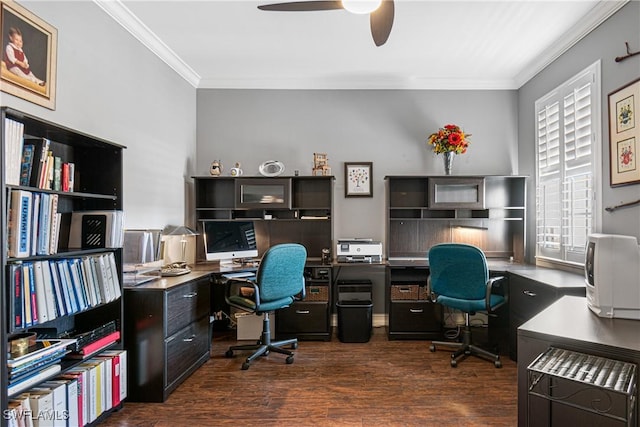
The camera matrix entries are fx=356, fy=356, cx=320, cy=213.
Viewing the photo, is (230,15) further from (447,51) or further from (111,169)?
(447,51)

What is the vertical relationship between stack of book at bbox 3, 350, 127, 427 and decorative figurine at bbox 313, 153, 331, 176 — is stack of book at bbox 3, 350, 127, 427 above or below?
below

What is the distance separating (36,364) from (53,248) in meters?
0.56

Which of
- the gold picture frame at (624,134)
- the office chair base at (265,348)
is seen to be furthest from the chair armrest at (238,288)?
the gold picture frame at (624,134)

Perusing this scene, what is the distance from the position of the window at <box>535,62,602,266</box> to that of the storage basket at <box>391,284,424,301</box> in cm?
127

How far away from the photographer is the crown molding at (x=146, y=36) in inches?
104

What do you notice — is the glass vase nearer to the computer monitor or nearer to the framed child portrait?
the computer monitor

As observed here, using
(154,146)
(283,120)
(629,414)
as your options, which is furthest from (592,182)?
(154,146)

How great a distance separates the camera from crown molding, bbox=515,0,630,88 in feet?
8.42

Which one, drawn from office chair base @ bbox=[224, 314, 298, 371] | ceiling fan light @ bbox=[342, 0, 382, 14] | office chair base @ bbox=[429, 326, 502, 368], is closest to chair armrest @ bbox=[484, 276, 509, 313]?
office chair base @ bbox=[429, 326, 502, 368]

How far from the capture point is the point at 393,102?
4.16 m

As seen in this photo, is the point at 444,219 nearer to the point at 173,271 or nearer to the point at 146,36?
the point at 173,271

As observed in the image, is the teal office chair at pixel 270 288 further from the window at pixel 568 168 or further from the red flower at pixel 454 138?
the window at pixel 568 168

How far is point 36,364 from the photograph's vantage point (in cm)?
173

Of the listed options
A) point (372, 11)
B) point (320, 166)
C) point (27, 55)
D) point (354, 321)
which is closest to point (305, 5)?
point (372, 11)
